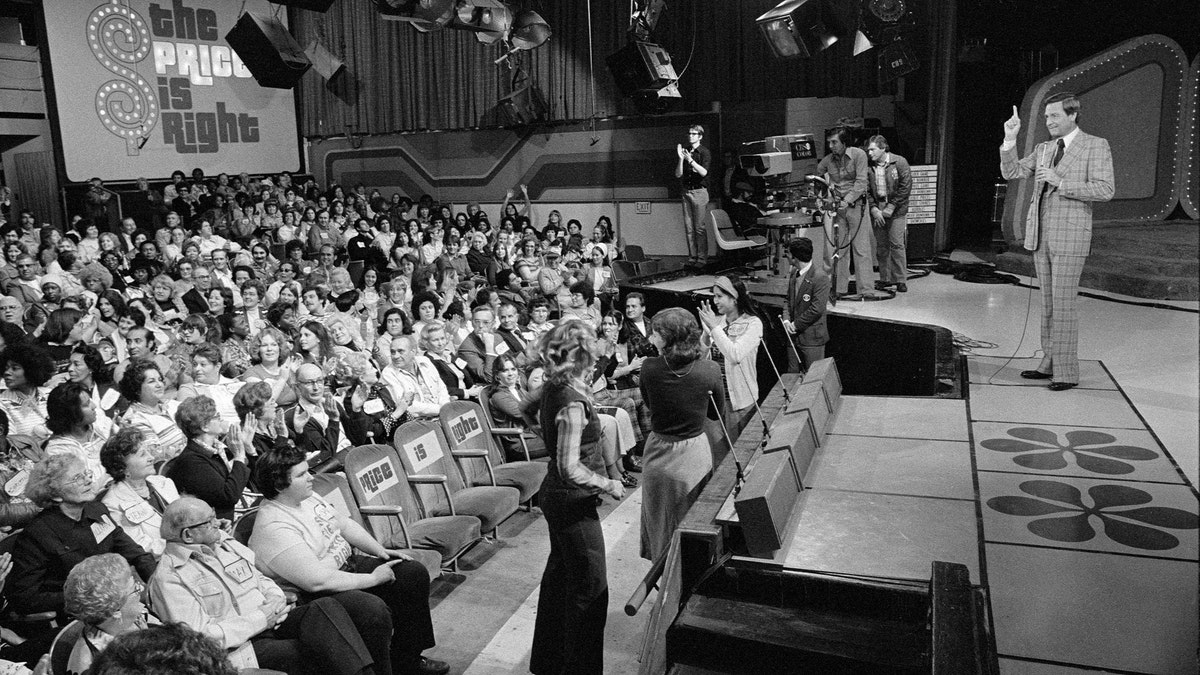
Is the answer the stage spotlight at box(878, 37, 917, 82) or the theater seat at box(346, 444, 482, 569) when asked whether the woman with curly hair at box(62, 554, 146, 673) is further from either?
the stage spotlight at box(878, 37, 917, 82)

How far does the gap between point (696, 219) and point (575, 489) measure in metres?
8.10

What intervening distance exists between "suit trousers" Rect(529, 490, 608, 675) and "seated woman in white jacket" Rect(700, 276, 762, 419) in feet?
5.22

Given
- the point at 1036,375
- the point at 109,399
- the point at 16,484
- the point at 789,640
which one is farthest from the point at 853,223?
the point at 16,484

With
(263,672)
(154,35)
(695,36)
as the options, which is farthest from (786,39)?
(154,35)

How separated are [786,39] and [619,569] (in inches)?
259

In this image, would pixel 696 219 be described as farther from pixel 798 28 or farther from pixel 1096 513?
pixel 1096 513

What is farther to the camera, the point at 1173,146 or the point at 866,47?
the point at 866,47

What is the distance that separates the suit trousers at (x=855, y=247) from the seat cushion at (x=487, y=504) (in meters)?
3.87

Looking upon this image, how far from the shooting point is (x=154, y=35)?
515 inches

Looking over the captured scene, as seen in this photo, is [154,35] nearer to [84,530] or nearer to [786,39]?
[786,39]

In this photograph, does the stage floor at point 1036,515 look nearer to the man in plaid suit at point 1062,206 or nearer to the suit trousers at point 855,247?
the man in plaid suit at point 1062,206

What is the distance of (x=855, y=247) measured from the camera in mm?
7609

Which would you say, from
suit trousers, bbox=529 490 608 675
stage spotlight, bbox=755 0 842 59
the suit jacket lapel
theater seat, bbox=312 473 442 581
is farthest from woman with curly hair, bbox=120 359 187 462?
stage spotlight, bbox=755 0 842 59

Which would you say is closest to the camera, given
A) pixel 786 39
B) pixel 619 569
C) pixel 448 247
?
pixel 619 569
